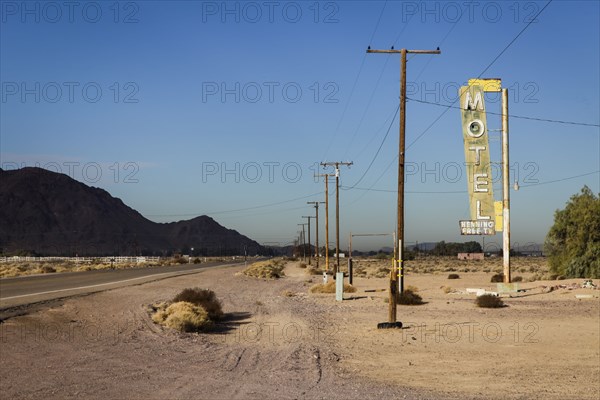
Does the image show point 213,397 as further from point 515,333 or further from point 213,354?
point 515,333

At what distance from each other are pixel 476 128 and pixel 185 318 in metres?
20.0

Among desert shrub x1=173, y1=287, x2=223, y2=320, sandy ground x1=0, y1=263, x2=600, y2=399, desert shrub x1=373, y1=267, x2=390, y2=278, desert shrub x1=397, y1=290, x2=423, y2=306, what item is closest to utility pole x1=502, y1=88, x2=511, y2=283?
desert shrub x1=397, y1=290, x2=423, y2=306

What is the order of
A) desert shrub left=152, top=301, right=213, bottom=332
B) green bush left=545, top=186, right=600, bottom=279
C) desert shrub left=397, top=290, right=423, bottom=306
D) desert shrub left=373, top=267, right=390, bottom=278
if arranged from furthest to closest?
desert shrub left=373, top=267, right=390, bottom=278, green bush left=545, top=186, right=600, bottom=279, desert shrub left=397, top=290, right=423, bottom=306, desert shrub left=152, top=301, right=213, bottom=332

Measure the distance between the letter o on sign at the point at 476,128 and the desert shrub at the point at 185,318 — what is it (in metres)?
18.5

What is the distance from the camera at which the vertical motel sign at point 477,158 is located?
33688 millimetres

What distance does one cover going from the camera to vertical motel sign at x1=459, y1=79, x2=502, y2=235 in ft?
111

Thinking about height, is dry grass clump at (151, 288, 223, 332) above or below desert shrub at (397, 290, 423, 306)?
above

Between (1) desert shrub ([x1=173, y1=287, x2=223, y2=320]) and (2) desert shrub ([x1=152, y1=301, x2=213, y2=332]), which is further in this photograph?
(1) desert shrub ([x1=173, y1=287, x2=223, y2=320])

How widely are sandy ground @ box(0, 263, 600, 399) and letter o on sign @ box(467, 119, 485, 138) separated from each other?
10.1 metres

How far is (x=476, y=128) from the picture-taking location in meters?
33.8

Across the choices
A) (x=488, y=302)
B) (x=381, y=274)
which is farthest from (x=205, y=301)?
(x=381, y=274)


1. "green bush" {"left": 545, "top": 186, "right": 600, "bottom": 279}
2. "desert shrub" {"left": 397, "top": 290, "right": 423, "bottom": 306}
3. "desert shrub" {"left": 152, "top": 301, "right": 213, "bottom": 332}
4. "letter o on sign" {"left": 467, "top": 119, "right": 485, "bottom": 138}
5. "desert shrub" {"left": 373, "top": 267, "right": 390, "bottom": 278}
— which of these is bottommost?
"desert shrub" {"left": 373, "top": 267, "right": 390, "bottom": 278}

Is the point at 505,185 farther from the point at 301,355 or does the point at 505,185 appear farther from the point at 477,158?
the point at 301,355

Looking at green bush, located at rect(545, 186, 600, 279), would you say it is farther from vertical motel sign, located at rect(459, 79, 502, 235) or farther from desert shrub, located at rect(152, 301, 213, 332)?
desert shrub, located at rect(152, 301, 213, 332)
